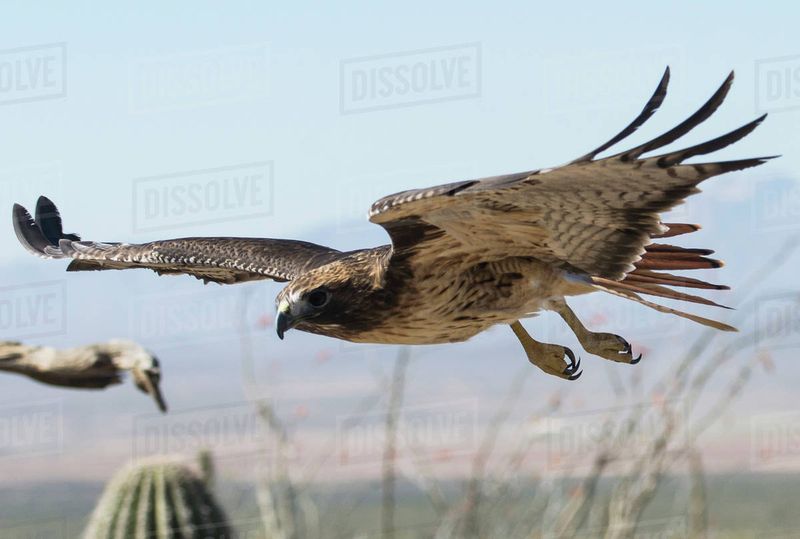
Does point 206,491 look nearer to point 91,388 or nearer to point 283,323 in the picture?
point 91,388

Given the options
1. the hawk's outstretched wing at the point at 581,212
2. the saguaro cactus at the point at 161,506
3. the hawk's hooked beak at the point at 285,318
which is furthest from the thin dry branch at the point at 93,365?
the hawk's outstretched wing at the point at 581,212

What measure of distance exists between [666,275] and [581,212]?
4.17 feet

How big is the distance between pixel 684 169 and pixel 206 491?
4.24m

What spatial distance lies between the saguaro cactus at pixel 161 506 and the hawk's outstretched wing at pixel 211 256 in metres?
1.25

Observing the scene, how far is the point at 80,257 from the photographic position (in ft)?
32.5

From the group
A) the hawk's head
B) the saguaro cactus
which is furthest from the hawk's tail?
the saguaro cactus

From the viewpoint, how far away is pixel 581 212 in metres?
7.40

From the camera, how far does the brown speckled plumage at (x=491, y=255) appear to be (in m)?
6.91

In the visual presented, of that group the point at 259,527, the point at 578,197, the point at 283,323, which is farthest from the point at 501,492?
the point at 578,197

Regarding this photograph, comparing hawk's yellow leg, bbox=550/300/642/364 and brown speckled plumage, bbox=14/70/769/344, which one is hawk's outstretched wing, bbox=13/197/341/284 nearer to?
brown speckled plumage, bbox=14/70/769/344

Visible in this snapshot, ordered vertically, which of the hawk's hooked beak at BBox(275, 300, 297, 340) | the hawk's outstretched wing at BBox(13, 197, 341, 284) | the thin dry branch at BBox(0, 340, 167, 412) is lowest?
the thin dry branch at BBox(0, 340, 167, 412)

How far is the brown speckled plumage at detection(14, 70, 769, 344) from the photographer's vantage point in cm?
691

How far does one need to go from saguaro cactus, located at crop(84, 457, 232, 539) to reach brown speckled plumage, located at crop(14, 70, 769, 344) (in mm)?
1346

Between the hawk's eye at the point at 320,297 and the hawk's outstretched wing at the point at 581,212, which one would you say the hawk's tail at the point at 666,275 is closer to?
the hawk's outstretched wing at the point at 581,212
